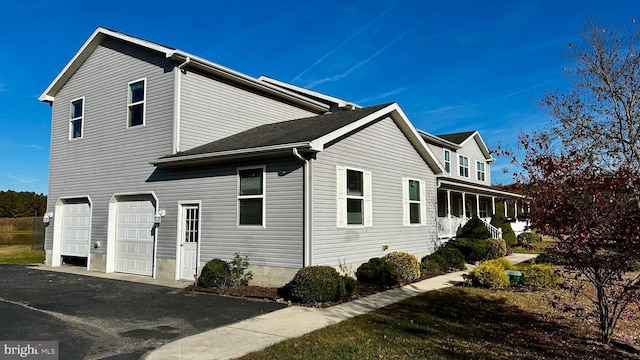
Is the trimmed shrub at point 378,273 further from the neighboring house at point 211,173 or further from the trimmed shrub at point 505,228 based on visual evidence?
the trimmed shrub at point 505,228

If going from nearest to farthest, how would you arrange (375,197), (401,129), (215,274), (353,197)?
(215,274)
(353,197)
(375,197)
(401,129)

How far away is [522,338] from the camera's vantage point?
638cm

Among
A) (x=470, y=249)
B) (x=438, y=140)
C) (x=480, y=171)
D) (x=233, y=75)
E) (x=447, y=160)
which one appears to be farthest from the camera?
(x=480, y=171)

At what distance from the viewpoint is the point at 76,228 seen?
50.0 ft

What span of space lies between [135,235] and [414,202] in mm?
9475

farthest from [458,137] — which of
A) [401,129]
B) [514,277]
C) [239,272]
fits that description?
[239,272]

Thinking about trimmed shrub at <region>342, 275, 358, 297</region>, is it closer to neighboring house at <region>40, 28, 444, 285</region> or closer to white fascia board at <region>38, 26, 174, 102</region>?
neighboring house at <region>40, 28, 444, 285</region>

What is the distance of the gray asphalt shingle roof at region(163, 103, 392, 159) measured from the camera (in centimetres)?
1034

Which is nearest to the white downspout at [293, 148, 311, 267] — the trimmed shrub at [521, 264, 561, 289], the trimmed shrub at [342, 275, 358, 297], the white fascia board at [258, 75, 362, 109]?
the trimmed shrub at [342, 275, 358, 297]

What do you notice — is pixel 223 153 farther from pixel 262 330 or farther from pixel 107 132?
pixel 107 132

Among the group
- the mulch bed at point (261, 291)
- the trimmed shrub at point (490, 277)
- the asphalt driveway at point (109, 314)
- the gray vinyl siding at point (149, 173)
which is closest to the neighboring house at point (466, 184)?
the trimmed shrub at point (490, 277)

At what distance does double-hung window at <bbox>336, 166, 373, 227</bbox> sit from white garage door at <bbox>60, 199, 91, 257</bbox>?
966 cm

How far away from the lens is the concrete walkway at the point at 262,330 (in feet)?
18.6

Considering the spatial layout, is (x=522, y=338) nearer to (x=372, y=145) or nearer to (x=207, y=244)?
(x=372, y=145)
